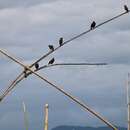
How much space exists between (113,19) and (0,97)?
320cm

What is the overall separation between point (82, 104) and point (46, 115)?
1068 millimetres

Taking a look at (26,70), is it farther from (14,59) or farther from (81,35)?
(81,35)

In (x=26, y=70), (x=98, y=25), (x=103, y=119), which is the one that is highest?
(x=98, y=25)

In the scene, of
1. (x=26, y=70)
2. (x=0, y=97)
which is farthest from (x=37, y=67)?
(x=0, y=97)

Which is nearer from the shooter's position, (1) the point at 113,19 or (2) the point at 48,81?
(2) the point at 48,81

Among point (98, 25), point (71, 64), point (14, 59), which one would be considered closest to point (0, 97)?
point (14, 59)

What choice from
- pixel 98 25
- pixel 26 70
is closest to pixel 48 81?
pixel 26 70

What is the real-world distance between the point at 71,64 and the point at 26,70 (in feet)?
3.20

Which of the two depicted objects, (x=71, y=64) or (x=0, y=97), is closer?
(x=0, y=97)

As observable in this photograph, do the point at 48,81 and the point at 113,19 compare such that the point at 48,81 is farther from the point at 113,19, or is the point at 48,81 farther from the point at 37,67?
the point at 113,19

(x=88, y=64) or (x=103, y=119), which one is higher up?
(x=88, y=64)

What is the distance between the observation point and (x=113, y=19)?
14.0m

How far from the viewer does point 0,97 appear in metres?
12.6

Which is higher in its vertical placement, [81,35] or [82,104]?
[81,35]
